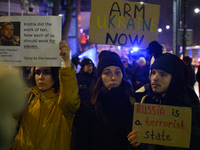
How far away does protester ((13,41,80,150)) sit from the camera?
1.89 m

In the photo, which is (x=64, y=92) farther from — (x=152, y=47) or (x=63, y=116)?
(x=152, y=47)

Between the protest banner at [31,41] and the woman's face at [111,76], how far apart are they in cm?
52

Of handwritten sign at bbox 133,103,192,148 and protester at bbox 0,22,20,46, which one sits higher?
protester at bbox 0,22,20,46

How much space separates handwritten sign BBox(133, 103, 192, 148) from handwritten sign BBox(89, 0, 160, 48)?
0.97 m

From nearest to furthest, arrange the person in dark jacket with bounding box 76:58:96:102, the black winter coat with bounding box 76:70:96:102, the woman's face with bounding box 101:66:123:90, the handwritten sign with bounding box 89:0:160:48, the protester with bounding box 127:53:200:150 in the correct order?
the protester with bounding box 127:53:200:150, the woman's face with bounding box 101:66:123:90, the handwritten sign with bounding box 89:0:160:48, the black winter coat with bounding box 76:70:96:102, the person in dark jacket with bounding box 76:58:96:102

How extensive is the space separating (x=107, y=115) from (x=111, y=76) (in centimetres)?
42

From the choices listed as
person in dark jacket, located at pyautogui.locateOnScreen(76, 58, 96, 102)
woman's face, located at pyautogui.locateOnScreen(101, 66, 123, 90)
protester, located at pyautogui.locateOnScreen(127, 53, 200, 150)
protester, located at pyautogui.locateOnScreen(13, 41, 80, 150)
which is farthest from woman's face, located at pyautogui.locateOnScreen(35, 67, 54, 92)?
person in dark jacket, located at pyautogui.locateOnScreen(76, 58, 96, 102)

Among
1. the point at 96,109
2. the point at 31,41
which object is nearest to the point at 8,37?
the point at 31,41

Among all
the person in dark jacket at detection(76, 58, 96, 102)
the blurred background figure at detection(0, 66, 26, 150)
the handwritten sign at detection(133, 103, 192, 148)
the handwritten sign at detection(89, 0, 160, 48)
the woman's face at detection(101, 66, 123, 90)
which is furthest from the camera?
the person in dark jacket at detection(76, 58, 96, 102)

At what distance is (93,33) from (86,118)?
3.34ft

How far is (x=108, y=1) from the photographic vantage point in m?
2.36

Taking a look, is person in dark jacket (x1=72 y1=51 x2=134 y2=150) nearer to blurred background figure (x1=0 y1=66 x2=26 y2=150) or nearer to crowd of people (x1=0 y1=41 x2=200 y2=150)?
crowd of people (x1=0 y1=41 x2=200 y2=150)

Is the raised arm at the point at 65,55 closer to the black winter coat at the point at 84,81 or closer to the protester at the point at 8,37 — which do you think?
the protester at the point at 8,37

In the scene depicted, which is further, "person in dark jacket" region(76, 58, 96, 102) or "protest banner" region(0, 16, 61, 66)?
"person in dark jacket" region(76, 58, 96, 102)
